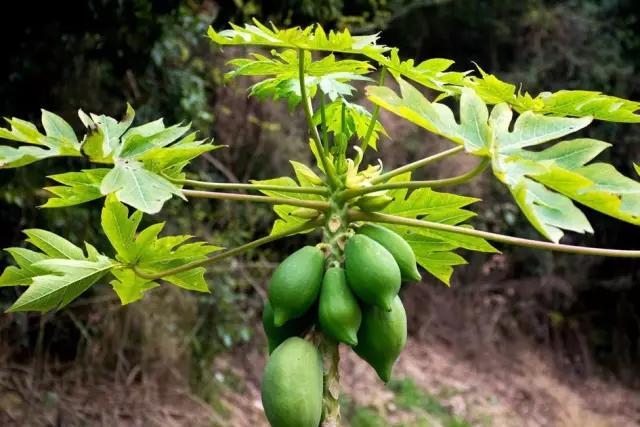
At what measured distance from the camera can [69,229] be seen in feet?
10.8

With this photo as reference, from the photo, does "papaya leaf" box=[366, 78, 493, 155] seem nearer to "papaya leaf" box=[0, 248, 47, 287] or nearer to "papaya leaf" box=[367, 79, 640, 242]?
"papaya leaf" box=[367, 79, 640, 242]

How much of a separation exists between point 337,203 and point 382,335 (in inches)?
6.5

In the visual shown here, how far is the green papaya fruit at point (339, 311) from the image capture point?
87cm

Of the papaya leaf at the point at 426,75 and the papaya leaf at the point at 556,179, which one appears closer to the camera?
the papaya leaf at the point at 556,179

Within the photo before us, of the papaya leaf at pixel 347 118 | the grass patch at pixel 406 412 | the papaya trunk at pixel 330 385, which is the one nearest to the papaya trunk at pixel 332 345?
the papaya trunk at pixel 330 385

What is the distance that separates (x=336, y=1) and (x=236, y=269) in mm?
1724

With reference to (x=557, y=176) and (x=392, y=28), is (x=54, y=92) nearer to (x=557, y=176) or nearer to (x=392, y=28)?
(x=557, y=176)

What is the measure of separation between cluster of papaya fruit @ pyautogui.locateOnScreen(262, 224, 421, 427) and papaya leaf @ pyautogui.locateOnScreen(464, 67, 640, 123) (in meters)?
0.24

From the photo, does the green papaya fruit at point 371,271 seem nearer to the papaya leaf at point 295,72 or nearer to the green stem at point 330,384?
the green stem at point 330,384

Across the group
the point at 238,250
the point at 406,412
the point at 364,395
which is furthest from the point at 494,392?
the point at 238,250

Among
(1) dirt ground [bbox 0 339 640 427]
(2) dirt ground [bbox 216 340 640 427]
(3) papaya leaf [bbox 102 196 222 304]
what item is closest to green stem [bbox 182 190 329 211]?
(3) papaya leaf [bbox 102 196 222 304]

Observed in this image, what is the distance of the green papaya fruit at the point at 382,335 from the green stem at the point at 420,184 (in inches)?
5.4

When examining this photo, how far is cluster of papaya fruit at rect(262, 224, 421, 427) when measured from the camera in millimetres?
866

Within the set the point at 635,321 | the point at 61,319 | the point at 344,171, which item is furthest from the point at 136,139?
the point at 635,321
